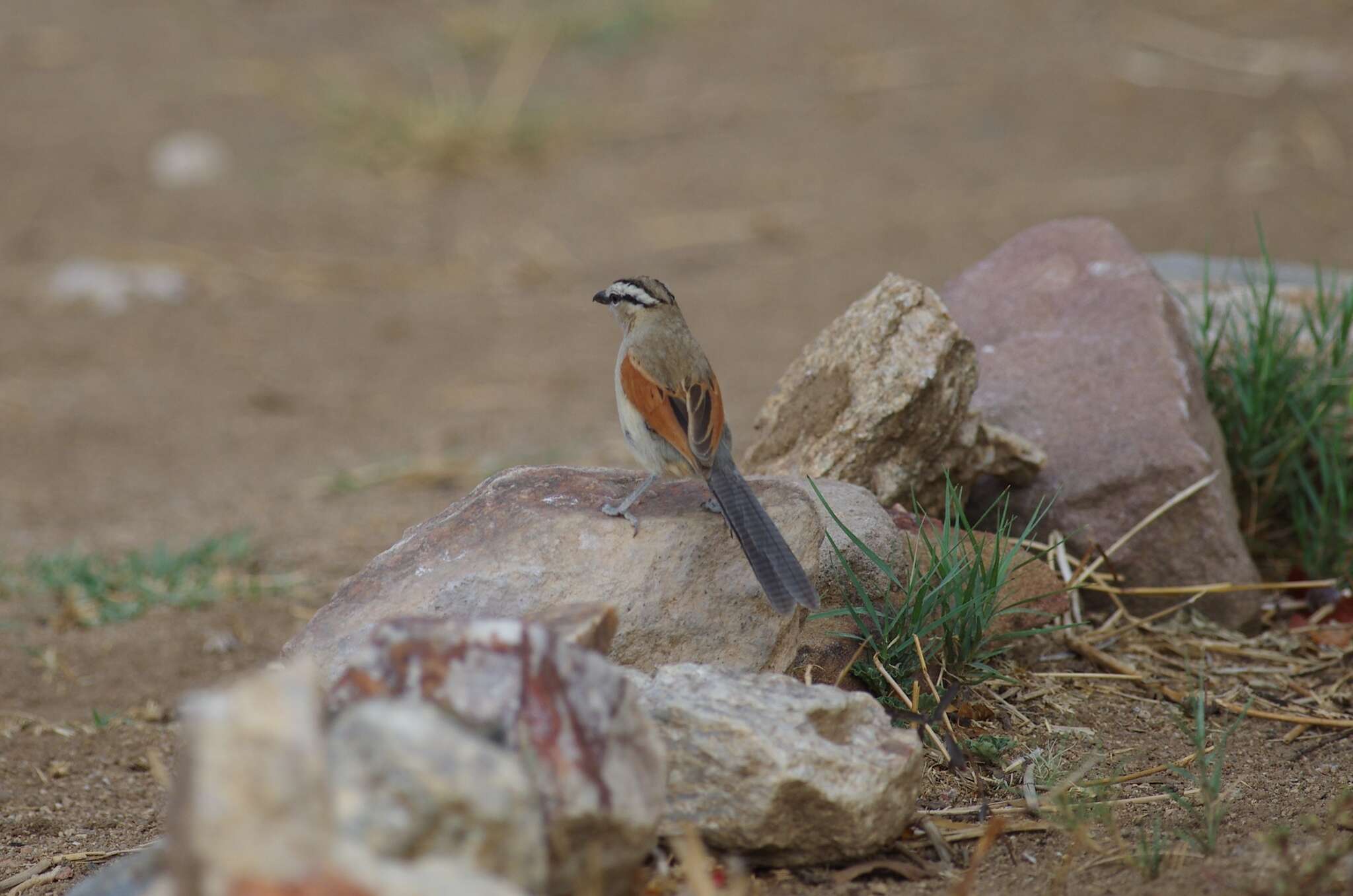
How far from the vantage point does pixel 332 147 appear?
38.5 feet

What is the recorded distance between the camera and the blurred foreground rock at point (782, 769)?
2.62 m

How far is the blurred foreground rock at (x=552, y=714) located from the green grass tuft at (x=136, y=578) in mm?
3402

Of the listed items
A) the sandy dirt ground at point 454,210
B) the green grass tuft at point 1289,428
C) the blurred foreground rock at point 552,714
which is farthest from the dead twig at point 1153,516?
the blurred foreground rock at point 552,714

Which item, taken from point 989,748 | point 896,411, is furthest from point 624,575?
point 896,411

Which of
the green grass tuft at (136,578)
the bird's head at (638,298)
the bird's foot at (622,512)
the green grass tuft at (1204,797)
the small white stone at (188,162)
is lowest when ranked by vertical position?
the green grass tuft at (1204,797)

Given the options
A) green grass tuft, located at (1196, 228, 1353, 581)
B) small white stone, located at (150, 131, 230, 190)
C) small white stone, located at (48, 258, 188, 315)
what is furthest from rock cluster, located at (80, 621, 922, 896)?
small white stone, located at (150, 131, 230, 190)

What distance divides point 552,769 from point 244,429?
6297 mm

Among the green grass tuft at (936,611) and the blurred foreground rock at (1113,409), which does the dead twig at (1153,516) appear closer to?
the blurred foreground rock at (1113,409)

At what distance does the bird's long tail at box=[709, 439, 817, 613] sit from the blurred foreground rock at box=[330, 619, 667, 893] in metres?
0.88

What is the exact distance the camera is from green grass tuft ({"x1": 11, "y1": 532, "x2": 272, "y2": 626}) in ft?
17.5

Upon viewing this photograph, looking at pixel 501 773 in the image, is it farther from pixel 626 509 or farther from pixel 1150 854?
pixel 626 509

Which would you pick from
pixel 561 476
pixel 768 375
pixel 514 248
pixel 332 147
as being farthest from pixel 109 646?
pixel 332 147

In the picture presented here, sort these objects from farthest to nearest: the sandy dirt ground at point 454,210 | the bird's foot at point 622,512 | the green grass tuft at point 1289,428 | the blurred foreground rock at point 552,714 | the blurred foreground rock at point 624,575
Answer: the sandy dirt ground at point 454,210 → the green grass tuft at point 1289,428 → the bird's foot at point 622,512 → the blurred foreground rock at point 624,575 → the blurred foreground rock at point 552,714

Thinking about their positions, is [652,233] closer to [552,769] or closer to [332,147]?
[332,147]
